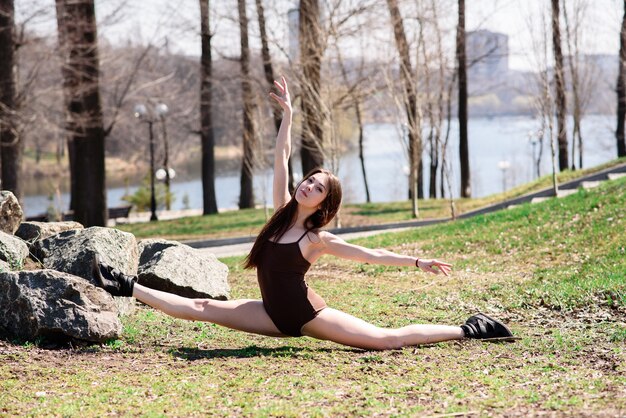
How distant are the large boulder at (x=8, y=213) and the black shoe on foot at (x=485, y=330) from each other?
486 centimetres

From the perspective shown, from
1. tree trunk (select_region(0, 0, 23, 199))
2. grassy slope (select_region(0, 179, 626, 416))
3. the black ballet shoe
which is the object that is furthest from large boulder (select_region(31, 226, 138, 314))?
tree trunk (select_region(0, 0, 23, 199))

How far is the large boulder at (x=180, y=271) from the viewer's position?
27.5ft

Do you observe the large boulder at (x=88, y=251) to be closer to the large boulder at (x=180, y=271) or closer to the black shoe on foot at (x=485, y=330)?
the large boulder at (x=180, y=271)

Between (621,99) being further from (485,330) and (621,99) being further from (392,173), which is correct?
(392,173)

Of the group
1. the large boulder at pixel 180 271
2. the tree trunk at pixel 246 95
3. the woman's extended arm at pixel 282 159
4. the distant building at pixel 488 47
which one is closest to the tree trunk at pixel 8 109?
the tree trunk at pixel 246 95

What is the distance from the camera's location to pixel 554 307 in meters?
8.51

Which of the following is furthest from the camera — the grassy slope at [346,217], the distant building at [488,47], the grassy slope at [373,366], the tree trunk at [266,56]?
the distant building at [488,47]

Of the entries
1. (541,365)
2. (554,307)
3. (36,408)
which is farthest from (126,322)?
(554,307)

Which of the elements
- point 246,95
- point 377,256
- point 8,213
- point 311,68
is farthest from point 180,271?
point 246,95

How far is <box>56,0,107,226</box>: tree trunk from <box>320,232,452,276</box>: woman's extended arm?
583 inches

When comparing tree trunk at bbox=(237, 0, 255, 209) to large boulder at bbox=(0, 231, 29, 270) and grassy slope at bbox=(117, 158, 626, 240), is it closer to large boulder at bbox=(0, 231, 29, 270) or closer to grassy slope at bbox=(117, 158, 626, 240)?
grassy slope at bbox=(117, 158, 626, 240)

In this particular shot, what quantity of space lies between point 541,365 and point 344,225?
1634 cm

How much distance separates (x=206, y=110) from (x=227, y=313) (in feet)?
75.6

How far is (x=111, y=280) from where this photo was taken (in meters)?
6.30
